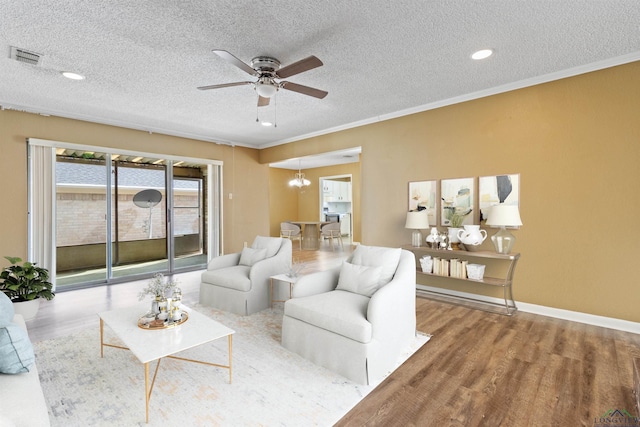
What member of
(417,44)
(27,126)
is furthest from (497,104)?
(27,126)

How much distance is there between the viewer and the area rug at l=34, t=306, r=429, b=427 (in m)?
1.83

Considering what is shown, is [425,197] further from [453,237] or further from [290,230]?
[290,230]

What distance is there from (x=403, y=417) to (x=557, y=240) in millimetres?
2889

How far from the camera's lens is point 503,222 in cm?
341

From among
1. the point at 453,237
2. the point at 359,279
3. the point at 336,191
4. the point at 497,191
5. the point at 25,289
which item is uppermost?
the point at 336,191

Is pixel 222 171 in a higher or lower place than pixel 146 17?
lower

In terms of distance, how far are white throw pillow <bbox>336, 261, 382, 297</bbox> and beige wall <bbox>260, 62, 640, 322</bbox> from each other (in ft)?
7.07

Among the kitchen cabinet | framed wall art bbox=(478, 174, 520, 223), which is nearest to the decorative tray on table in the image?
framed wall art bbox=(478, 174, 520, 223)

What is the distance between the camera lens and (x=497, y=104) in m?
3.83

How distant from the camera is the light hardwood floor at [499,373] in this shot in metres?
1.84

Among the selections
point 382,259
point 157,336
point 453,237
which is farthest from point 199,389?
point 453,237

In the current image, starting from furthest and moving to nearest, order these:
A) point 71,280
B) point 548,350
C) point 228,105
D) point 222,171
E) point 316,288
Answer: point 222,171 < point 71,280 < point 228,105 < point 316,288 < point 548,350

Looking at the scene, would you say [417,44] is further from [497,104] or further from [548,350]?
[548,350]

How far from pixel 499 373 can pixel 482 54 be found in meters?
2.87
